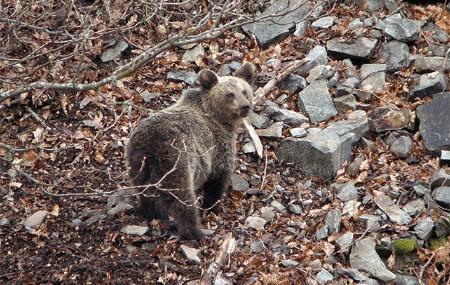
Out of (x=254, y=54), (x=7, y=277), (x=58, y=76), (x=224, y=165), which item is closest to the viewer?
(x=7, y=277)

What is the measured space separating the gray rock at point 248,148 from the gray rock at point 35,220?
275cm

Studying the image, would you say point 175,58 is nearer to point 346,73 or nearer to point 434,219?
point 346,73

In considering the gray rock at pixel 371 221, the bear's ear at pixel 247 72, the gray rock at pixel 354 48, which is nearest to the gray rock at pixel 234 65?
the gray rock at pixel 354 48

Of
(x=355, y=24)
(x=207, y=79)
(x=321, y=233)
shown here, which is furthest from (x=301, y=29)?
(x=321, y=233)

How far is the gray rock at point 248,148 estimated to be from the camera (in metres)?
9.23

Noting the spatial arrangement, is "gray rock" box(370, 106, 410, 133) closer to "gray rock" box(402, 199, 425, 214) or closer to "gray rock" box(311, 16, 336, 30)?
"gray rock" box(402, 199, 425, 214)

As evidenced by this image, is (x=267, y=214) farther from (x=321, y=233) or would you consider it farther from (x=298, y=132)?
(x=298, y=132)

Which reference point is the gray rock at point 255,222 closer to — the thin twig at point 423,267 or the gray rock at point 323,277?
the gray rock at point 323,277

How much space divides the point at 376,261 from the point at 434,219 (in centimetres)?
108

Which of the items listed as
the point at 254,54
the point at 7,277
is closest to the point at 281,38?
the point at 254,54

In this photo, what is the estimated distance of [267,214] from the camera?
27.0 ft

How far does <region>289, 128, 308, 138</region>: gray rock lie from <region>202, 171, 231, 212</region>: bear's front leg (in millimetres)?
1352

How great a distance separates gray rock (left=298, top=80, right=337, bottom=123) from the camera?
9648mm

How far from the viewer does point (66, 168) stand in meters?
8.80
